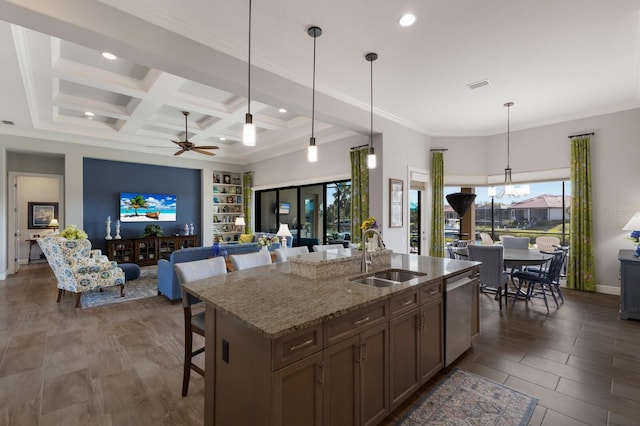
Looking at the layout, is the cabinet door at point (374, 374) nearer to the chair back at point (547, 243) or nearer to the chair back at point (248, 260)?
the chair back at point (248, 260)

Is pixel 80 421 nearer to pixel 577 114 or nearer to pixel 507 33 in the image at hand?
pixel 507 33

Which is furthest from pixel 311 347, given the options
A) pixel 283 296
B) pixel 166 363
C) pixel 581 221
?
pixel 581 221

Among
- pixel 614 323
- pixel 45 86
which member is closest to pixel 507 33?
pixel 614 323

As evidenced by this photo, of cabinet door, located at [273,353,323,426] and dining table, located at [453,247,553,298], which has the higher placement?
dining table, located at [453,247,553,298]

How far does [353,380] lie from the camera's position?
1.81 m

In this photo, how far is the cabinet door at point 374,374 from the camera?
188cm

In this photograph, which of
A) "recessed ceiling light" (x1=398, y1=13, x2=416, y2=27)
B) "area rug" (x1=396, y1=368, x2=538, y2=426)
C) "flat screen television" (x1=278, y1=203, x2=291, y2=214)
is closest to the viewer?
"area rug" (x1=396, y1=368, x2=538, y2=426)

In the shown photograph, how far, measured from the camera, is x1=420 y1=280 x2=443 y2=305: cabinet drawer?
243cm

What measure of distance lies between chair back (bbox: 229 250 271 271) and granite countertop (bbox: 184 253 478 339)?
0.27 meters

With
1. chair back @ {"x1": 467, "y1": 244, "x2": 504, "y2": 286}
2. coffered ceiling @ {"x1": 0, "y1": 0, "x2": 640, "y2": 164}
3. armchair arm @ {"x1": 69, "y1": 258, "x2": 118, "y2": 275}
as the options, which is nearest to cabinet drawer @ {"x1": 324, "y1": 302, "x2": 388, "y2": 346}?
coffered ceiling @ {"x1": 0, "y1": 0, "x2": 640, "y2": 164}

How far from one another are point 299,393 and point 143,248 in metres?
7.87

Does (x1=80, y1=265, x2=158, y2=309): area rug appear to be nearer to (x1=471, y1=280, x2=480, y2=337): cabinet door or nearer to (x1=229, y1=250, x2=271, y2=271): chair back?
(x1=229, y1=250, x2=271, y2=271): chair back

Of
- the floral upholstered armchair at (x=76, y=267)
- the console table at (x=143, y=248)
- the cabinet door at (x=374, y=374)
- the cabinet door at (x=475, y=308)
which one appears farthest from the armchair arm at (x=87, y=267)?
the cabinet door at (x=475, y=308)

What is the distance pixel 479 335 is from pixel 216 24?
14.5 ft
